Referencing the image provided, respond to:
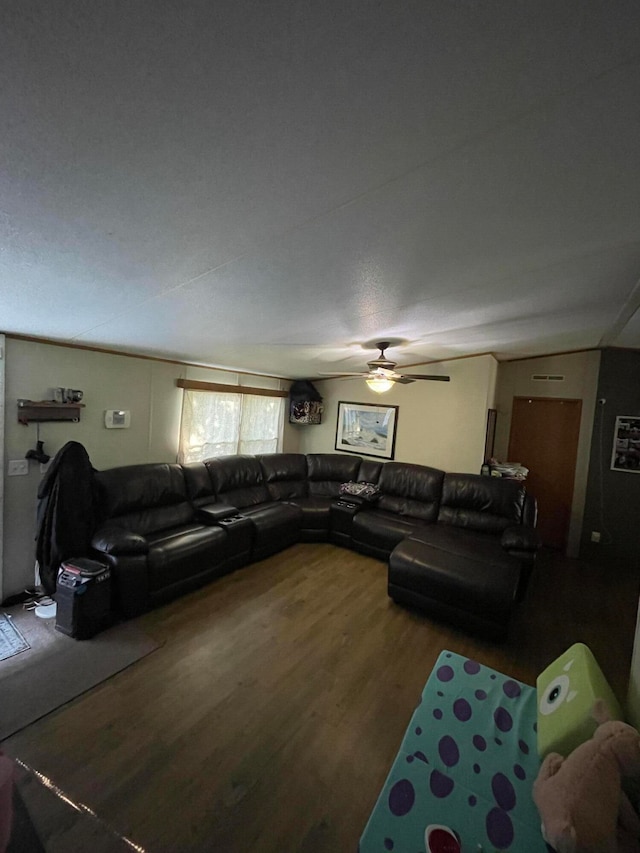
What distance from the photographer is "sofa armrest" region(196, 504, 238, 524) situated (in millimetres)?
3535

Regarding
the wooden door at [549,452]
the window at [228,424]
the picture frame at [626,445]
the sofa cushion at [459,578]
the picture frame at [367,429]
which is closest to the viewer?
the sofa cushion at [459,578]

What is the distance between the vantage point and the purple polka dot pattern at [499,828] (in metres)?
1.02

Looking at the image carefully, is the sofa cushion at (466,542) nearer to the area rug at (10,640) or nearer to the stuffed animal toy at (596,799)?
the stuffed animal toy at (596,799)

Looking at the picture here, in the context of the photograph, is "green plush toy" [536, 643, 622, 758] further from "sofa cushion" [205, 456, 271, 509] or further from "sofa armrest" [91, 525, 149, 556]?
"sofa cushion" [205, 456, 271, 509]

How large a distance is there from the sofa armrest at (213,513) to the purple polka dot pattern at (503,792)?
290 centimetres

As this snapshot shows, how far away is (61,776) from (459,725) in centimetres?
181

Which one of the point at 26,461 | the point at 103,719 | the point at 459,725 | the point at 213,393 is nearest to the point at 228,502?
the point at 213,393

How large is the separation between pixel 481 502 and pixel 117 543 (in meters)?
3.75

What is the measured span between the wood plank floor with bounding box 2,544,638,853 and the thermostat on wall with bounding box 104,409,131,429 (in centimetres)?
190

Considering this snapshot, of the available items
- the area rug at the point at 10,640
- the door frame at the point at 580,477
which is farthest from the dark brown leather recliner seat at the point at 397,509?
the area rug at the point at 10,640

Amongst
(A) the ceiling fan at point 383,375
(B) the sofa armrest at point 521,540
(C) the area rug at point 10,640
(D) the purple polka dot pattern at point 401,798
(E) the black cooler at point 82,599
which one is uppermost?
(A) the ceiling fan at point 383,375

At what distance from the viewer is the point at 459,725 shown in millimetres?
1401

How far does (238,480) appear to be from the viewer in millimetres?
4391

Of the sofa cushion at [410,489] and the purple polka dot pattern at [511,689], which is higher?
the sofa cushion at [410,489]
